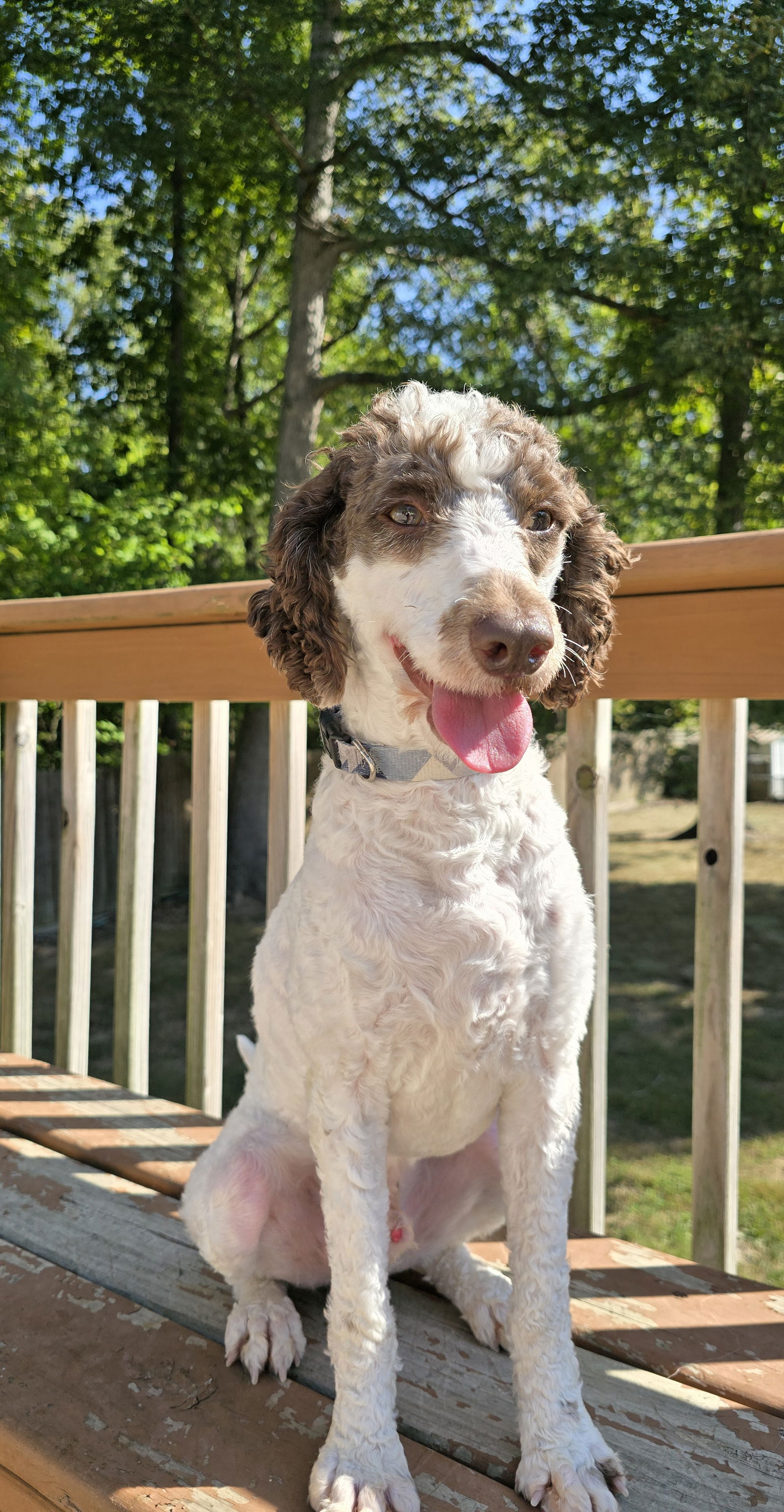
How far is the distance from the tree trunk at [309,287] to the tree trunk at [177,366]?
2032mm

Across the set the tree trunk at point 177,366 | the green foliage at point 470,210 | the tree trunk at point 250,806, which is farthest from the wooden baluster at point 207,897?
the tree trunk at point 177,366

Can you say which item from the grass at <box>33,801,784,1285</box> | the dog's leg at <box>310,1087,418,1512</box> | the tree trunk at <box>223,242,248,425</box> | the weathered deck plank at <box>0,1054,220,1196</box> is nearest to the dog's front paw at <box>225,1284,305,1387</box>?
the dog's leg at <box>310,1087,418,1512</box>

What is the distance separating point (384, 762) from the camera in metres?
1.32

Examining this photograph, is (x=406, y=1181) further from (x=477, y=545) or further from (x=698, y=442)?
(x=698, y=442)

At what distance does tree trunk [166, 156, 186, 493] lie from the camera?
10328 mm

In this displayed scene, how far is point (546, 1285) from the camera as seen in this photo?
1.28 meters

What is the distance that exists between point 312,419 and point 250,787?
3328 millimetres

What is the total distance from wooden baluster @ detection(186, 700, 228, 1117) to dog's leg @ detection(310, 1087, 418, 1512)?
1.08 meters

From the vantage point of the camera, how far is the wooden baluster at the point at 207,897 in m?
2.34

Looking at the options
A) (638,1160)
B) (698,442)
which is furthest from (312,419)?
(638,1160)

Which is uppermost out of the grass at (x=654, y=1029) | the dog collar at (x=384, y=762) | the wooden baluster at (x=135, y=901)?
the dog collar at (x=384, y=762)

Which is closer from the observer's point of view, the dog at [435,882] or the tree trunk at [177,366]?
the dog at [435,882]

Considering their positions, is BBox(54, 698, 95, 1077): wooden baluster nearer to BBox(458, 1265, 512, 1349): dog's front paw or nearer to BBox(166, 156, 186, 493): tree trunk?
BBox(458, 1265, 512, 1349): dog's front paw

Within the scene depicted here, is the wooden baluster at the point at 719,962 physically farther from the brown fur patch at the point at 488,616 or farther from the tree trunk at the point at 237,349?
the tree trunk at the point at 237,349
